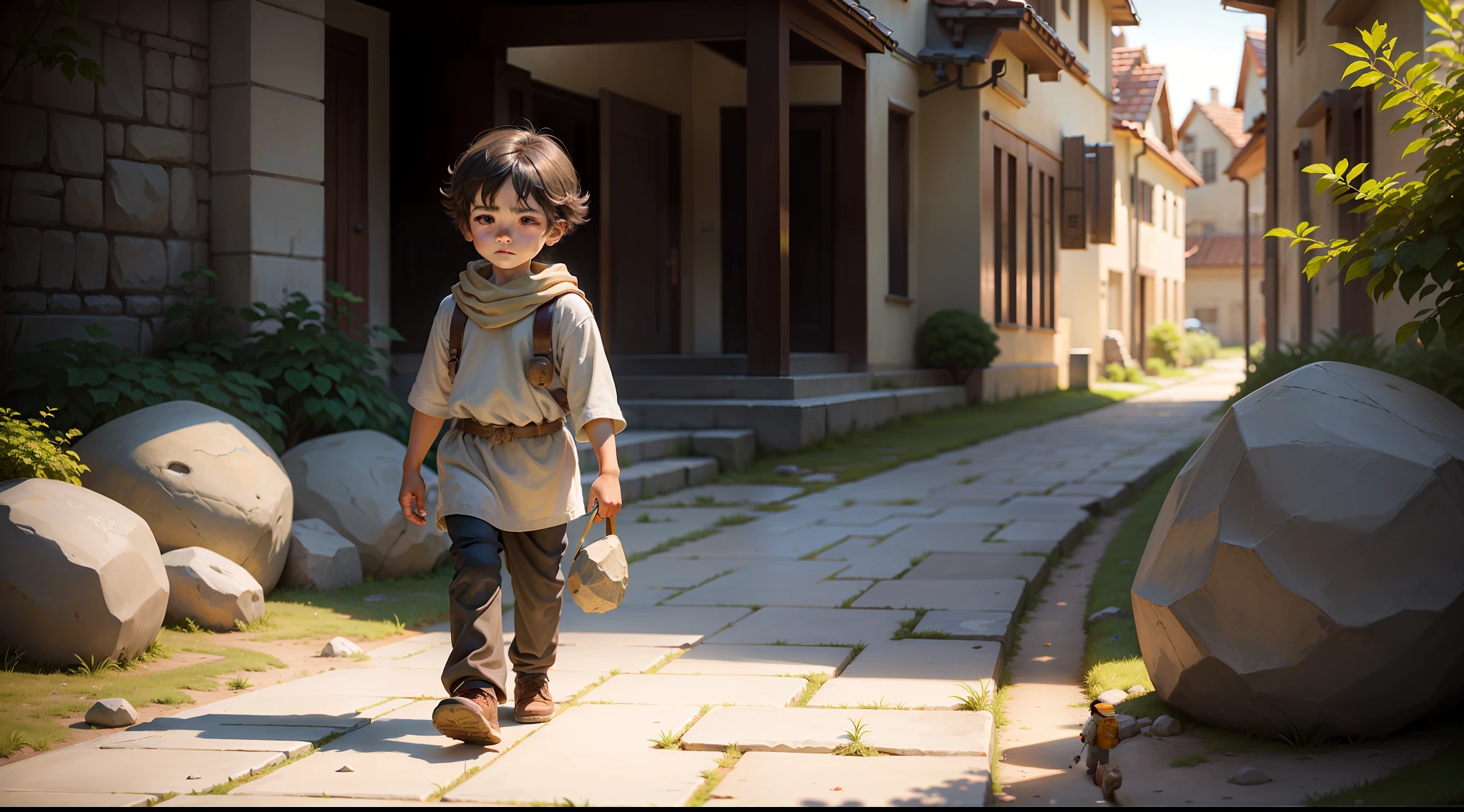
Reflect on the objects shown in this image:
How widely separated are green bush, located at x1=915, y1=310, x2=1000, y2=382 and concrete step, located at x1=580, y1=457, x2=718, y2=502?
239 inches

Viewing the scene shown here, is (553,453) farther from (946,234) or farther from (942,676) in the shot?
(946,234)

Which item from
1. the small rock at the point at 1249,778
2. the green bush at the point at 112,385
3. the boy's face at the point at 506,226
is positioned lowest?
the small rock at the point at 1249,778

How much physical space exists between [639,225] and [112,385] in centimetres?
708

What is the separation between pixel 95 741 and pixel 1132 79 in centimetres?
2644

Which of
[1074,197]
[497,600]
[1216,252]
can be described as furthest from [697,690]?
[1216,252]

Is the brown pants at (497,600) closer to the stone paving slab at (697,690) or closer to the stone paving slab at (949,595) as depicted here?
the stone paving slab at (697,690)

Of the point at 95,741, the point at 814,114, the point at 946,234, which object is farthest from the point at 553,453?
the point at 946,234

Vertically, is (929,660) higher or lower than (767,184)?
lower

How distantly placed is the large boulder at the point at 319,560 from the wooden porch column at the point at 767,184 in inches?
189

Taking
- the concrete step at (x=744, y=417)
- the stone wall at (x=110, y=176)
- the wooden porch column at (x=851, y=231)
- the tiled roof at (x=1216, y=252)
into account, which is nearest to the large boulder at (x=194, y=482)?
the stone wall at (x=110, y=176)

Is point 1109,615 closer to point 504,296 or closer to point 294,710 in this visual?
point 504,296

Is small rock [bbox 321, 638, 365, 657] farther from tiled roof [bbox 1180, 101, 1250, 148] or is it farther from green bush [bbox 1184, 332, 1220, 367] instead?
tiled roof [bbox 1180, 101, 1250, 148]

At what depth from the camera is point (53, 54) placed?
5129mm

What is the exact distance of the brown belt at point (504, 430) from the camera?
10.1 feet
